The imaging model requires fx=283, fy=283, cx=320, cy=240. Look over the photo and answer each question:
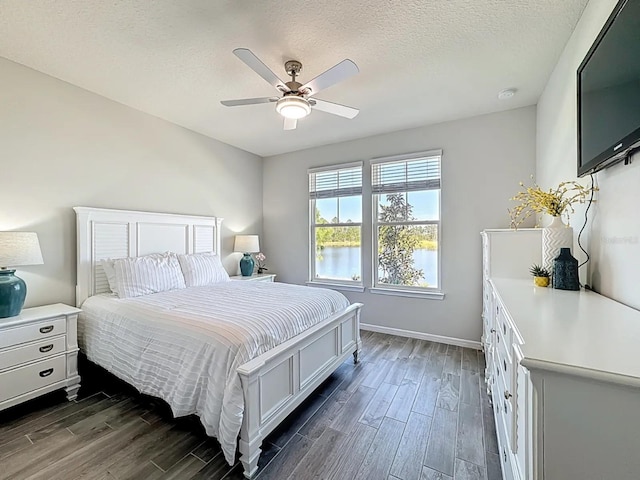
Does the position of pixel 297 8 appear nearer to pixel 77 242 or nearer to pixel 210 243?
pixel 77 242

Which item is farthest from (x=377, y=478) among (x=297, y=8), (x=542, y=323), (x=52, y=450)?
(x=297, y=8)

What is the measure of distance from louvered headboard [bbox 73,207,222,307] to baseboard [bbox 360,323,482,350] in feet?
8.89

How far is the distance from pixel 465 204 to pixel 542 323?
2764 millimetres

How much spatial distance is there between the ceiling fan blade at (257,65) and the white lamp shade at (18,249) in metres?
2.23

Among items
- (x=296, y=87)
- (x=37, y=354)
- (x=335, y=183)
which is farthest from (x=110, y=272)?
(x=335, y=183)

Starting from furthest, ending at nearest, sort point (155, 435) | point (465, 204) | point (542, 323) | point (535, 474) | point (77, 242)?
point (465, 204) < point (77, 242) < point (155, 435) < point (542, 323) < point (535, 474)

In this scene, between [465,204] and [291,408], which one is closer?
[291,408]

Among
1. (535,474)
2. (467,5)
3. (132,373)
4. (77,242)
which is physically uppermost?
(467,5)

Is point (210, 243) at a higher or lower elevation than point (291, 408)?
higher

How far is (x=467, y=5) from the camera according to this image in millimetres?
1818

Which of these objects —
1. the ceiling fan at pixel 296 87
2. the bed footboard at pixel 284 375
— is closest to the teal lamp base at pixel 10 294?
the bed footboard at pixel 284 375

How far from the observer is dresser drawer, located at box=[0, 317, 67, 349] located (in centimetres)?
207

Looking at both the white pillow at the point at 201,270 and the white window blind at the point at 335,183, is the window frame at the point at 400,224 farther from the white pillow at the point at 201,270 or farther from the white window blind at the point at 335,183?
the white pillow at the point at 201,270

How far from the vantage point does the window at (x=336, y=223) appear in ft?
14.4
